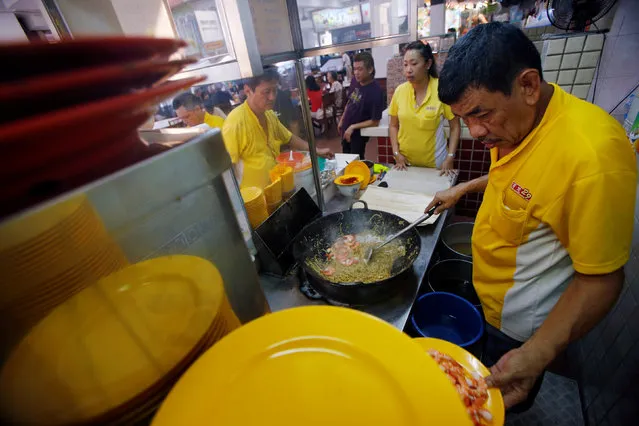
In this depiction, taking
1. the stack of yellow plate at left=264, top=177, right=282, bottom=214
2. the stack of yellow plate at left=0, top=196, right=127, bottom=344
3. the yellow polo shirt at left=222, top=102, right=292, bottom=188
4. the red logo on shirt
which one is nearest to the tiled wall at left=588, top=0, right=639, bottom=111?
the red logo on shirt

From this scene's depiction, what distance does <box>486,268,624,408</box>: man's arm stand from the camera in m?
1.09

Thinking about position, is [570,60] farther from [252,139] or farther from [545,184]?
[252,139]

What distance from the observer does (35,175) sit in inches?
13.1

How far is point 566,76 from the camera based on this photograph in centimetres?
376

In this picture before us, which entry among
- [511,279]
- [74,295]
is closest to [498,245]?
→ [511,279]

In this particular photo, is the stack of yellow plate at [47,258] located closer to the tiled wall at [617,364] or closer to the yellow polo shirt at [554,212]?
the yellow polo shirt at [554,212]

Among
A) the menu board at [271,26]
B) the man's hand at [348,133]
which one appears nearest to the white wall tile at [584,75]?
the man's hand at [348,133]

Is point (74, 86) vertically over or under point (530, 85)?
over

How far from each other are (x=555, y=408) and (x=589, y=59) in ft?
13.2

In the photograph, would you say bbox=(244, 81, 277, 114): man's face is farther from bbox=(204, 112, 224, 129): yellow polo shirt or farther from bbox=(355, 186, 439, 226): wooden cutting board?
bbox=(355, 186, 439, 226): wooden cutting board

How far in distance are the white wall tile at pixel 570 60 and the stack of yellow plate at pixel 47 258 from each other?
17.0ft

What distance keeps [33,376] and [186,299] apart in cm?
20

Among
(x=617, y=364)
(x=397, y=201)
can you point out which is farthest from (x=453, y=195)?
(x=617, y=364)

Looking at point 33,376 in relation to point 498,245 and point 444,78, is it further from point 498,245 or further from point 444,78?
point 498,245
